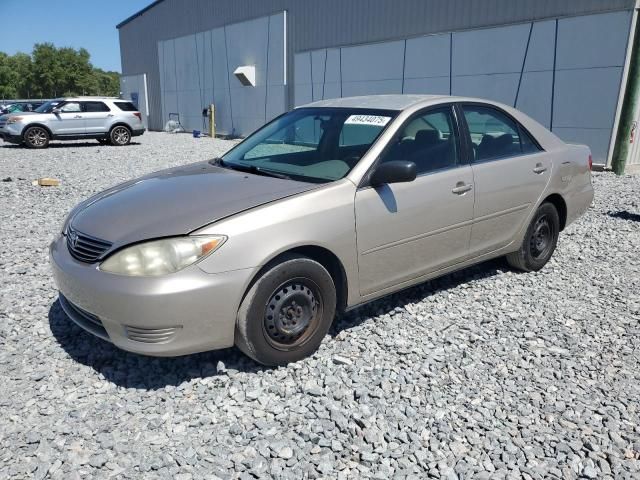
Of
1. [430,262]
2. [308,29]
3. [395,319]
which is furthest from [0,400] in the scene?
[308,29]

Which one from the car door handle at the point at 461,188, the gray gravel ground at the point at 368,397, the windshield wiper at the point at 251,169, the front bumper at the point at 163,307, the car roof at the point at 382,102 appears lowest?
the gray gravel ground at the point at 368,397

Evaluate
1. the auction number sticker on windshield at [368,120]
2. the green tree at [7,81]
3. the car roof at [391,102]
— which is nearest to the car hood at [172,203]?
the auction number sticker on windshield at [368,120]

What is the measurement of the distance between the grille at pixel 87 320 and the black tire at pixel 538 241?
357 cm

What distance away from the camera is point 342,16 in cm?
1722

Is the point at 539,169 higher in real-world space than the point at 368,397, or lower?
higher

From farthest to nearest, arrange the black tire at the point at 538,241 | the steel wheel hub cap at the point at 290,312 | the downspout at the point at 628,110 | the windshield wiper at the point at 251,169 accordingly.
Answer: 1. the downspout at the point at 628,110
2. the black tire at the point at 538,241
3. the windshield wiper at the point at 251,169
4. the steel wheel hub cap at the point at 290,312

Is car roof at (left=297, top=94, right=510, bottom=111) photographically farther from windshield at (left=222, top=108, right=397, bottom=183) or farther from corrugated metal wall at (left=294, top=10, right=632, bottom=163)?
corrugated metal wall at (left=294, top=10, right=632, bottom=163)

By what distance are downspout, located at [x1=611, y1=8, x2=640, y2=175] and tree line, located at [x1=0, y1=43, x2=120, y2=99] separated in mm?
64636

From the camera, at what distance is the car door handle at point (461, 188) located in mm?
3823

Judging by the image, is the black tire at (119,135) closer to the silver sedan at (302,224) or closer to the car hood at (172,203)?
the silver sedan at (302,224)

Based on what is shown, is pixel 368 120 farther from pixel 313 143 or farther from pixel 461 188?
pixel 461 188

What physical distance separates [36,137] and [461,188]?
17310mm

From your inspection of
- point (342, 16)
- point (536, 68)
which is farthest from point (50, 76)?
point (536, 68)

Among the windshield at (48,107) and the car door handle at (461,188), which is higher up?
the windshield at (48,107)
